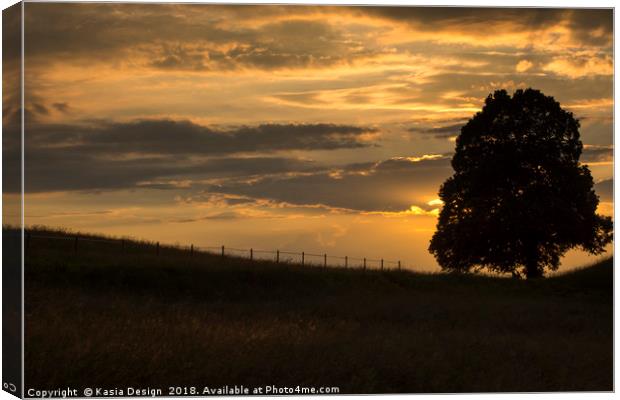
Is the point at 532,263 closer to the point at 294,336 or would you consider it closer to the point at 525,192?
the point at 525,192

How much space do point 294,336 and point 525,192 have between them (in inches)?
902

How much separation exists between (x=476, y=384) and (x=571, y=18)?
6936 mm

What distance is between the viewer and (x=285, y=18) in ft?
46.7

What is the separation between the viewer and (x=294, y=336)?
15.5 m

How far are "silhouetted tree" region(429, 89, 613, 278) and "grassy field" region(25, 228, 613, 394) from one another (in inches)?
195

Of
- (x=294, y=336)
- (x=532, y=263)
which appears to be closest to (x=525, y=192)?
(x=532, y=263)

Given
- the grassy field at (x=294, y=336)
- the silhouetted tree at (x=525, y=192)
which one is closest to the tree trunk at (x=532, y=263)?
the silhouetted tree at (x=525, y=192)

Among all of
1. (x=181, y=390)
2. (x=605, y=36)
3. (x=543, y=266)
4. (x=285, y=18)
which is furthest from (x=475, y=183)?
(x=181, y=390)

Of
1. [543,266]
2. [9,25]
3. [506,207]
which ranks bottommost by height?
[543,266]

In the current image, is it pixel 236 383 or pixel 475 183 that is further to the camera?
pixel 475 183

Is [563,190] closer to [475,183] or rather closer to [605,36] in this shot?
[475,183]

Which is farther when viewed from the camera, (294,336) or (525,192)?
(525,192)

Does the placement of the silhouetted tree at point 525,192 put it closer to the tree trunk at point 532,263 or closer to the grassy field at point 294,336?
the tree trunk at point 532,263

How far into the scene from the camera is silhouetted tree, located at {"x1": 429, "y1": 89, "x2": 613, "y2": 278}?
35656mm
